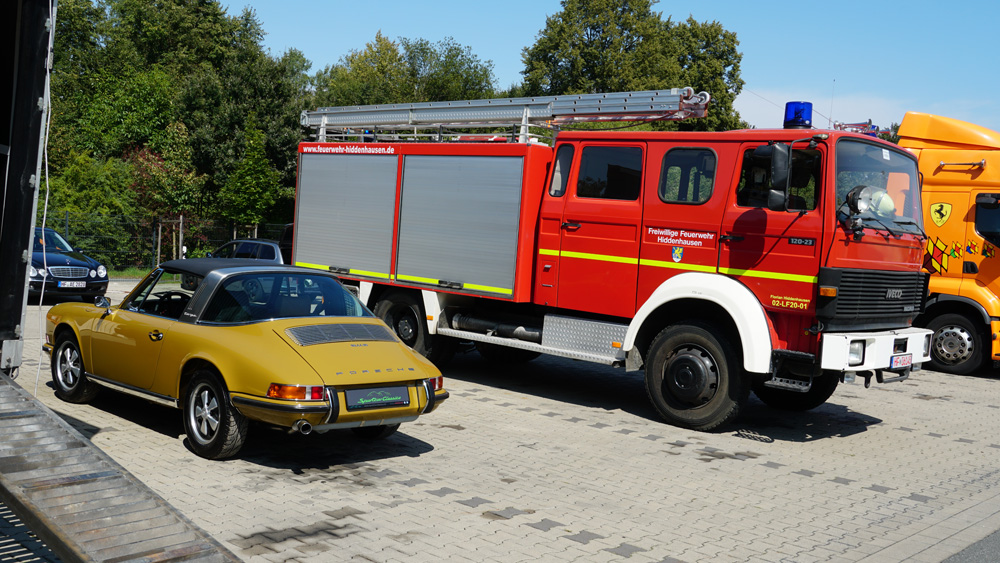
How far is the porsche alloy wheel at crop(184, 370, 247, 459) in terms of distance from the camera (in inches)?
258

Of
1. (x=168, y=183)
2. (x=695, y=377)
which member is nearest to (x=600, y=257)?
(x=695, y=377)

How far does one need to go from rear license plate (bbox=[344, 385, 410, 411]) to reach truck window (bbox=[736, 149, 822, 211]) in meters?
4.05

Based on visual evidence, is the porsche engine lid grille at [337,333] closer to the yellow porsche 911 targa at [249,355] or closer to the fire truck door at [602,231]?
the yellow porsche 911 targa at [249,355]

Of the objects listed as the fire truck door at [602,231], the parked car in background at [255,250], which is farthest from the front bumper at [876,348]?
the parked car in background at [255,250]

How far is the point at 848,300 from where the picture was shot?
8242 millimetres

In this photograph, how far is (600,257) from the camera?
963 cm

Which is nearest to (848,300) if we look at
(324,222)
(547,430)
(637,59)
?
(547,430)

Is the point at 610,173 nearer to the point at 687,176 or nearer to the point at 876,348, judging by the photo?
the point at 687,176

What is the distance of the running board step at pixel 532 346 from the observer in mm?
9492

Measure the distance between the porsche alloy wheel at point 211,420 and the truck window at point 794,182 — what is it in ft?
17.0

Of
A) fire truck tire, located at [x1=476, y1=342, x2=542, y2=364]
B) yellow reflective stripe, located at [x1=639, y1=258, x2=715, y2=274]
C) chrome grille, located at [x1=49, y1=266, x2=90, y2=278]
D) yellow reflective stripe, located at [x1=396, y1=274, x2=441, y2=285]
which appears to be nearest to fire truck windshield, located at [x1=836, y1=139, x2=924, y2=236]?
yellow reflective stripe, located at [x1=639, y1=258, x2=715, y2=274]

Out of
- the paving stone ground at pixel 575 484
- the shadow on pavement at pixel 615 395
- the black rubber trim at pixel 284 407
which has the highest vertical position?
the black rubber trim at pixel 284 407

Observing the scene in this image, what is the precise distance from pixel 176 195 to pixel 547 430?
3179 cm

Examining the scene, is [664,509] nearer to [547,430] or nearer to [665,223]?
[547,430]
